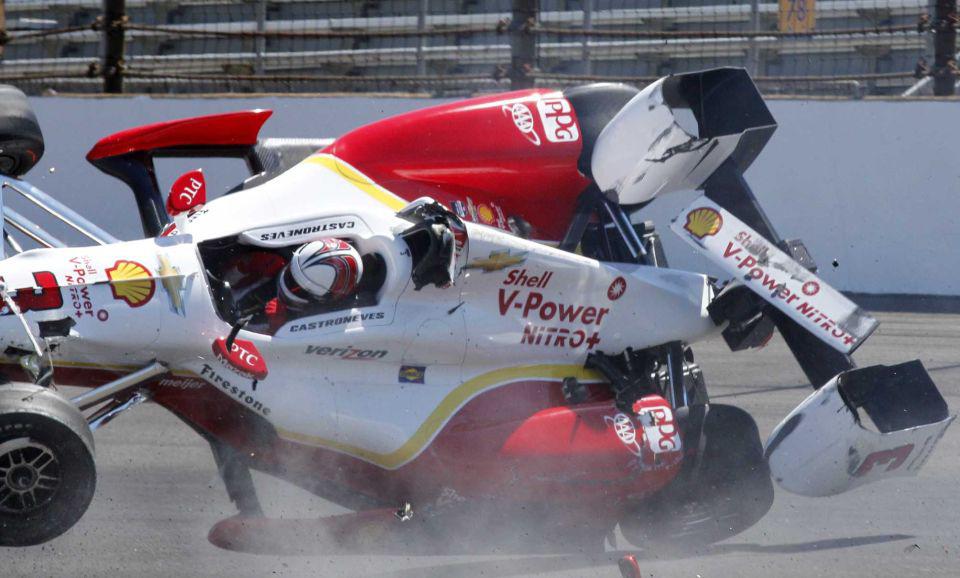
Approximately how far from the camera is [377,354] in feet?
13.0

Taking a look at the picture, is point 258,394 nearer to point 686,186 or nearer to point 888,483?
point 686,186

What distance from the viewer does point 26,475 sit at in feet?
11.0

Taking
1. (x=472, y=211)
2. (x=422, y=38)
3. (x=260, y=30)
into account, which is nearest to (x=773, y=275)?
(x=472, y=211)

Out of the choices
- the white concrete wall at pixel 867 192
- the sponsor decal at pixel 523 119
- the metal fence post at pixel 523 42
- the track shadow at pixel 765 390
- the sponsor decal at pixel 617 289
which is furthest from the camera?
the metal fence post at pixel 523 42

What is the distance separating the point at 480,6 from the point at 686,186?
18.7 feet

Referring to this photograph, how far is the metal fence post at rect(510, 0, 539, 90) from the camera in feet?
27.5

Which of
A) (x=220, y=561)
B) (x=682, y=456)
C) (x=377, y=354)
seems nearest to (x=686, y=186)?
(x=682, y=456)

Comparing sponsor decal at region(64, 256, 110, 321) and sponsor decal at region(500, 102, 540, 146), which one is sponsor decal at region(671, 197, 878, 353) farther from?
sponsor decal at region(64, 256, 110, 321)

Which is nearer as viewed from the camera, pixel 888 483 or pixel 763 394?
pixel 888 483

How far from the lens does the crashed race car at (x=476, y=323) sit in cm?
382

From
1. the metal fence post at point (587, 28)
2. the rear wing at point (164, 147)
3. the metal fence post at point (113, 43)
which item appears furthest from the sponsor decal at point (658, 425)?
the metal fence post at point (113, 43)

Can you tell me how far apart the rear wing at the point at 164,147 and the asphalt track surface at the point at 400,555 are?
40.7 inches

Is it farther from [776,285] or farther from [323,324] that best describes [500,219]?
[776,285]

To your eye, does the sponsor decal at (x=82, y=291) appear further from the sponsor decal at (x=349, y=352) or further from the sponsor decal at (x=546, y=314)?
the sponsor decal at (x=546, y=314)
